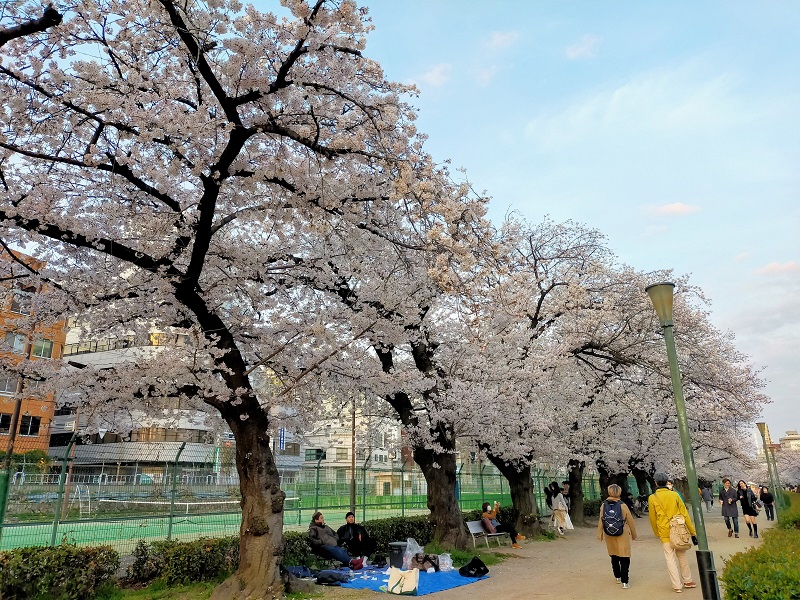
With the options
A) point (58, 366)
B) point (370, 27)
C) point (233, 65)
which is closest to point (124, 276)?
point (58, 366)

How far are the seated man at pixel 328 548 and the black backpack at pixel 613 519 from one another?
4620 mm

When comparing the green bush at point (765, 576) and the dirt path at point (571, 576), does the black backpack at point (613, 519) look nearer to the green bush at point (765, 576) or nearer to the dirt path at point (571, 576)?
the dirt path at point (571, 576)

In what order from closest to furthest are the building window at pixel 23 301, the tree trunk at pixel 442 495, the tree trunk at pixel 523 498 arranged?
the building window at pixel 23 301
the tree trunk at pixel 442 495
the tree trunk at pixel 523 498

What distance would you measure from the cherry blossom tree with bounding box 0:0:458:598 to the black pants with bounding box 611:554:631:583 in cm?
556

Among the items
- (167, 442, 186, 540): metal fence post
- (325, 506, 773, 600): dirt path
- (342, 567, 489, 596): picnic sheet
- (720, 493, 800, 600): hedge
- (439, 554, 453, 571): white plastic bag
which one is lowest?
(325, 506, 773, 600): dirt path

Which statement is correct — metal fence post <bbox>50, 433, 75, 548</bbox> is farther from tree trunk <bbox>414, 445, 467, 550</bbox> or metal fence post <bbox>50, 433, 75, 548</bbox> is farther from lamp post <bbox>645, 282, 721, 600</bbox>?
lamp post <bbox>645, 282, 721, 600</bbox>

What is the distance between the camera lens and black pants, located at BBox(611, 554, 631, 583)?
9.39m

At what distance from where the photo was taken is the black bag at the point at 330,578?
375 inches

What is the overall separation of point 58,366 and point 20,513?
2.37 m

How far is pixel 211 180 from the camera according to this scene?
6.58 meters

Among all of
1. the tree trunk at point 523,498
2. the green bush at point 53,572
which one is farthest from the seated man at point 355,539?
the tree trunk at point 523,498

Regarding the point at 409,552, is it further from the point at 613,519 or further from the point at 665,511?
the point at 665,511

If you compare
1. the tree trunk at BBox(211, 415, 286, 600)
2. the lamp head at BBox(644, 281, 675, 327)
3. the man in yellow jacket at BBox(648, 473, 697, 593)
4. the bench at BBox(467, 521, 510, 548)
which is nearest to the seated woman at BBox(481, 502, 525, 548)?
the bench at BBox(467, 521, 510, 548)

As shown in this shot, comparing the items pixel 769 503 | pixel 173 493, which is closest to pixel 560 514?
pixel 769 503
